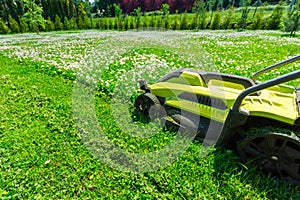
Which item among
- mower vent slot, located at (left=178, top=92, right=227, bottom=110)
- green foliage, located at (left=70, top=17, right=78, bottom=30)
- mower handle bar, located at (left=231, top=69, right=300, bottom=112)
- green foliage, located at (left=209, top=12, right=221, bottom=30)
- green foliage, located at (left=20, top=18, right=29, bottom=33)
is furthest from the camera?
green foliage, located at (left=70, top=17, right=78, bottom=30)

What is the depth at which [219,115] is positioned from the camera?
265 cm

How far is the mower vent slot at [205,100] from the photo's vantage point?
2645mm

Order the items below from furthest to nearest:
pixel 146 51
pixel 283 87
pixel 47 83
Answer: pixel 146 51, pixel 47 83, pixel 283 87

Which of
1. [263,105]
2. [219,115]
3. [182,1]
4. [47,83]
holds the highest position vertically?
[182,1]

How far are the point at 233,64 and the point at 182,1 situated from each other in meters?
60.1

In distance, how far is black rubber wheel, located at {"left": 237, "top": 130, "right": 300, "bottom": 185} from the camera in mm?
2119

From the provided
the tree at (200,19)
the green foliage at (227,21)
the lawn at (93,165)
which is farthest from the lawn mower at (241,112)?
the green foliage at (227,21)

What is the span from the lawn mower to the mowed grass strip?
0.25 m

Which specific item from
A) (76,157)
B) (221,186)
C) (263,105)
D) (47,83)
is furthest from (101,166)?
(47,83)

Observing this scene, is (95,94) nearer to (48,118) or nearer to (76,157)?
(48,118)

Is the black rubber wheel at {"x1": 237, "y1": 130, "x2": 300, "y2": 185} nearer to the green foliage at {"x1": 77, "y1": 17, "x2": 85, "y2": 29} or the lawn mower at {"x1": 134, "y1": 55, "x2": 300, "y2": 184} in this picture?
the lawn mower at {"x1": 134, "y1": 55, "x2": 300, "y2": 184}

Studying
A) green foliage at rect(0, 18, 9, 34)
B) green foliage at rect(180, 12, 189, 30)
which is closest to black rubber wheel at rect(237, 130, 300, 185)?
green foliage at rect(180, 12, 189, 30)

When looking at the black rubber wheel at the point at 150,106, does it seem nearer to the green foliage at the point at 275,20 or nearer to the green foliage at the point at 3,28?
the green foliage at the point at 275,20

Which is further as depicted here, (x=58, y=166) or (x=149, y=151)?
(x=149, y=151)
